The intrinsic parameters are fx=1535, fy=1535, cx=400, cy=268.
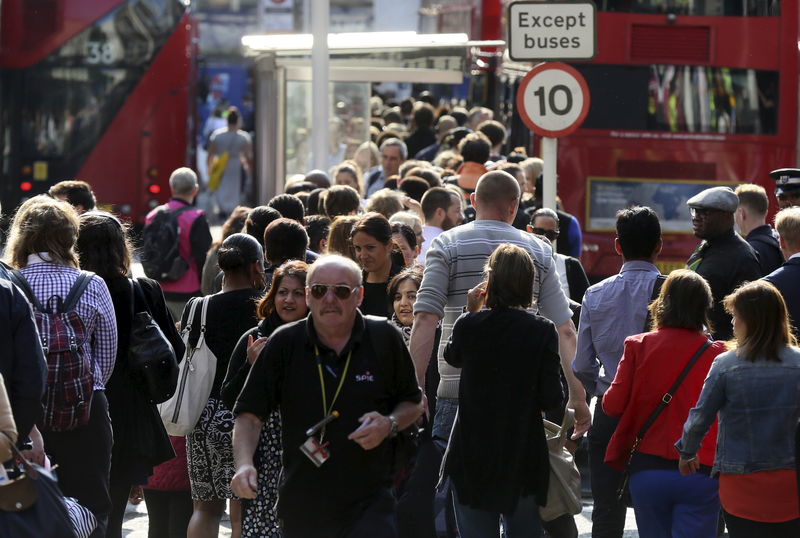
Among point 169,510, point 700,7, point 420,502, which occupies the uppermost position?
point 700,7

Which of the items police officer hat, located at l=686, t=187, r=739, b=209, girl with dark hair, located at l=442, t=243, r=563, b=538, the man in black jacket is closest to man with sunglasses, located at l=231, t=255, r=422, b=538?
girl with dark hair, located at l=442, t=243, r=563, b=538

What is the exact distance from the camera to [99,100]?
20500 mm

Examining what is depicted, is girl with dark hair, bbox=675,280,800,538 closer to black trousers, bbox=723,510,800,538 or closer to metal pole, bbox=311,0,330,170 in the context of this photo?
black trousers, bbox=723,510,800,538

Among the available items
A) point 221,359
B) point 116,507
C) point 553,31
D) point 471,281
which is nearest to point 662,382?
point 471,281

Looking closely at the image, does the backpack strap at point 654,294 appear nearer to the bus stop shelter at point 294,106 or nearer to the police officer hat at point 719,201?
the police officer hat at point 719,201

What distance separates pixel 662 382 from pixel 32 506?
2659 millimetres

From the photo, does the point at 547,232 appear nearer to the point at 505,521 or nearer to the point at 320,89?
the point at 505,521

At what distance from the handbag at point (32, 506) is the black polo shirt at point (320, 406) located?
69 cm

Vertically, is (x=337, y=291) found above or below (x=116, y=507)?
above

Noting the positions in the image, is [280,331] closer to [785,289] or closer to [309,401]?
[309,401]

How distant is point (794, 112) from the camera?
1505 centimetres

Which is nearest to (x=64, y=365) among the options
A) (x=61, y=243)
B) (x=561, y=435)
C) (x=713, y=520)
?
(x=61, y=243)

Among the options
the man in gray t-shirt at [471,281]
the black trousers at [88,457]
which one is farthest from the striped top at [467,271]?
the black trousers at [88,457]

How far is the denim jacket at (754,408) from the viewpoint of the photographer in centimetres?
580
